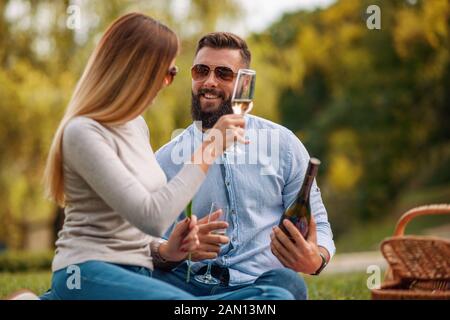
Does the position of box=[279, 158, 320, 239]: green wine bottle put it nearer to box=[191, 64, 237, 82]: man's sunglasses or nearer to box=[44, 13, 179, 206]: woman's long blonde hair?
box=[44, 13, 179, 206]: woman's long blonde hair

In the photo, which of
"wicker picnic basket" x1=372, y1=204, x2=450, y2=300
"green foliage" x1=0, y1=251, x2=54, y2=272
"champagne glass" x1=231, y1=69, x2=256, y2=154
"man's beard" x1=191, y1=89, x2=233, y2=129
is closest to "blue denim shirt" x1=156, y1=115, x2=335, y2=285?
"man's beard" x1=191, y1=89, x2=233, y2=129

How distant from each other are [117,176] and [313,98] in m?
28.4

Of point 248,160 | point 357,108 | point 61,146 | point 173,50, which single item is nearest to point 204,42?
point 248,160

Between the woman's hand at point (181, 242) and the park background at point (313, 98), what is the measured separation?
8.84 feet

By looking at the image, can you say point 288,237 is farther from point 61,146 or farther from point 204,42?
point 204,42

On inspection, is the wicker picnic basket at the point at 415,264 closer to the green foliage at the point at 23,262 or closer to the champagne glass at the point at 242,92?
the champagne glass at the point at 242,92

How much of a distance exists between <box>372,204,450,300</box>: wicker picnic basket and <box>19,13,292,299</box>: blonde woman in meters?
1.33

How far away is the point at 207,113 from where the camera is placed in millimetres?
3939

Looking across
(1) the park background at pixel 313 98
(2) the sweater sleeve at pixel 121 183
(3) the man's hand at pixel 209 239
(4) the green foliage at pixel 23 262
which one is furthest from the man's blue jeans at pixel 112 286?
(4) the green foliage at pixel 23 262

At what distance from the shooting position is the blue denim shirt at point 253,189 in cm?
366

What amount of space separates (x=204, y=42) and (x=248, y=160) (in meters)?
0.73

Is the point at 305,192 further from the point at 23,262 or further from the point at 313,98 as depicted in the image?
the point at 313,98

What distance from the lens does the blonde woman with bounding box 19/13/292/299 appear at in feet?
8.57

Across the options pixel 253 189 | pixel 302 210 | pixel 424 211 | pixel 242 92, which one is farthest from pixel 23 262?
pixel 242 92
